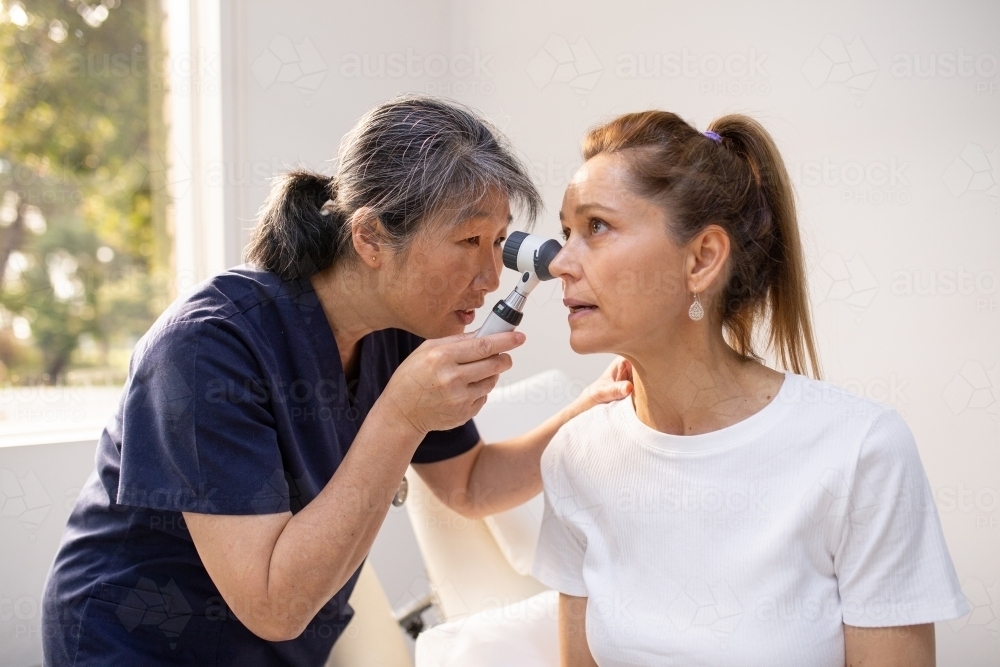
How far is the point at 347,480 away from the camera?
1111 millimetres

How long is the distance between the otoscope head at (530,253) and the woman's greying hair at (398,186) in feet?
0.33

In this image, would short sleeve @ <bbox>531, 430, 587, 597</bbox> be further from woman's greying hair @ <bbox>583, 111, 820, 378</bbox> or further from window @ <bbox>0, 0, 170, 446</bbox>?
window @ <bbox>0, 0, 170, 446</bbox>

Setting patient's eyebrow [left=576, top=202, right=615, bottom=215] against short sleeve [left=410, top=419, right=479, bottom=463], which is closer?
patient's eyebrow [left=576, top=202, right=615, bottom=215]

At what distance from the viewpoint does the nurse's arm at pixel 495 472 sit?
149 cm

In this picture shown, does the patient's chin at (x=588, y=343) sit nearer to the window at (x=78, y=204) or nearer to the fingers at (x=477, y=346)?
the fingers at (x=477, y=346)

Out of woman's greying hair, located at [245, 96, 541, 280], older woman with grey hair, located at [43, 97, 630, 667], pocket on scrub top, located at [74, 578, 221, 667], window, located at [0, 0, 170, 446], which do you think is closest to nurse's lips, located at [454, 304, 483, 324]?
older woman with grey hair, located at [43, 97, 630, 667]

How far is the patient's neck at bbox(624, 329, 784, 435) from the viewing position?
118 centimetres

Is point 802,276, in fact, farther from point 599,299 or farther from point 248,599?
point 248,599

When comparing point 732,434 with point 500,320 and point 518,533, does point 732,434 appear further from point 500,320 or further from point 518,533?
point 518,533

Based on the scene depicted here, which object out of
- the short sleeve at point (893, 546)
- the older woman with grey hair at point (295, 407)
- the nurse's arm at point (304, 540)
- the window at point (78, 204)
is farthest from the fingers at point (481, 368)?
the window at point (78, 204)

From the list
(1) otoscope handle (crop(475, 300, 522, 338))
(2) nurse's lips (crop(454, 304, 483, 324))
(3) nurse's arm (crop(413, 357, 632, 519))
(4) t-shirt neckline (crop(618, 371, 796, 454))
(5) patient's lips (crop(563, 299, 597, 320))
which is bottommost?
(3) nurse's arm (crop(413, 357, 632, 519))

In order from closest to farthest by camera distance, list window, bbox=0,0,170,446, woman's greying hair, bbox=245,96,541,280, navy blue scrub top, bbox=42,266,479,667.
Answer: navy blue scrub top, bbox=42,266,479,667
woman's greying hair, bbox=245,96,541,280
window, bbox=0,0,170,446

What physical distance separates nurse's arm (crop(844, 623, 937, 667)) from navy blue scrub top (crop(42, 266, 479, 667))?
2.55 feet

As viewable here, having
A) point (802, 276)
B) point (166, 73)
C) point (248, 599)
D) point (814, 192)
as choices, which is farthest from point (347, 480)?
point (166, 73)
